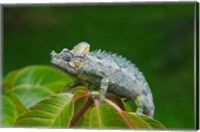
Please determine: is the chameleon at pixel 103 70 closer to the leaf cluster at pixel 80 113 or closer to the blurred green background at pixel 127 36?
the leaf cluster at pixel 80 113

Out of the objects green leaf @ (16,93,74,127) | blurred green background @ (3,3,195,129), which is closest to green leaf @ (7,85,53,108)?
green leaf @ (16,93,74,127)

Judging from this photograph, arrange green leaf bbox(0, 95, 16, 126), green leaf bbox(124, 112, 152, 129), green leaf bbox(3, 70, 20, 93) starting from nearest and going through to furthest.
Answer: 1. green leaf bbox(124, 112, 152, 129)
2. green leaf bbox(0, 95, 16, 126)
3. green leaf bbox(3, 70, 20, 93)

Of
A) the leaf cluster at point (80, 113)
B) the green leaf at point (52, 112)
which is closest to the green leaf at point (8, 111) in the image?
the leaf cluster at point (80, 113)

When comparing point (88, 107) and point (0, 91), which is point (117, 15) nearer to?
point (0, 91)

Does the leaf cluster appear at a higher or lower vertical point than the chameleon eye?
lower

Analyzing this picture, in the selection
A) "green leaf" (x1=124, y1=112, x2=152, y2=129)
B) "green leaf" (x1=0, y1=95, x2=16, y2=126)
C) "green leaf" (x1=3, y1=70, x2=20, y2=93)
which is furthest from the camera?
"green leaf" (x1=3, y1=70, x2=20, y2=93)

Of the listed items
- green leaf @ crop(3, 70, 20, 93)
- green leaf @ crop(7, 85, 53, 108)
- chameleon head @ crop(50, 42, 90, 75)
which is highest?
chameleon head @ crop(50, 42, 90, 75)

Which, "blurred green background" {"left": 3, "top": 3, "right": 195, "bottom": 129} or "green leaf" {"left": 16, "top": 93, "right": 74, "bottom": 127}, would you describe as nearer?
"green leaf" {"left": 16, "top": 93, "right": 74, "bottom": 127}

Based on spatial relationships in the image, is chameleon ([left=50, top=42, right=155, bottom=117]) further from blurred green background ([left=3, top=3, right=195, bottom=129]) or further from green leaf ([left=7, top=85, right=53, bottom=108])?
blurred green background ([left=3, top=3, right=195, bottom=129])
